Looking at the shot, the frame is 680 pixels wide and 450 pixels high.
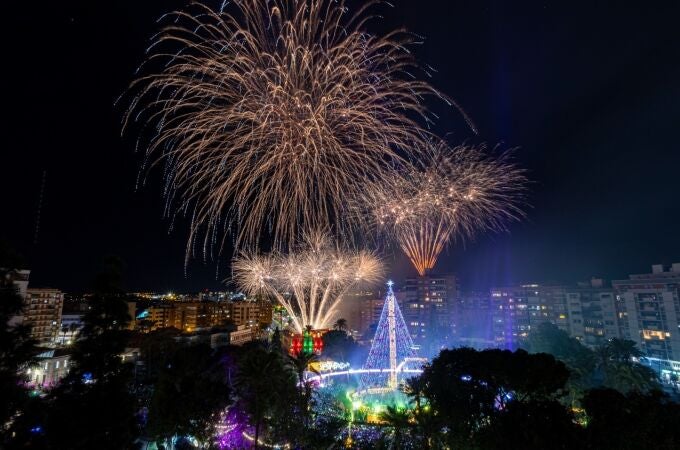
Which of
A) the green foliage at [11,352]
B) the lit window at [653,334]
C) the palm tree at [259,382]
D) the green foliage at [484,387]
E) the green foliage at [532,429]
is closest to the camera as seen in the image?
the green foliage at [11,352]

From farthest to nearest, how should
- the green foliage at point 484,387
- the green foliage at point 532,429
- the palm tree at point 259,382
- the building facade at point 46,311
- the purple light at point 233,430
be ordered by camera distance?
the building facade at point 46,311
the purple light at point 233,430
the palm tree at point 259,382
the green foliage at point 484,387
the green foliage at point 532,429

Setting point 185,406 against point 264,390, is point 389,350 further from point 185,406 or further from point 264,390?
point 185,406

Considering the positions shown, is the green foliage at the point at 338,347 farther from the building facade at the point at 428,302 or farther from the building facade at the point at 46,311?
the building facade at the point at 46,311

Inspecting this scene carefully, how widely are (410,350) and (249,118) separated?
88.2 ft

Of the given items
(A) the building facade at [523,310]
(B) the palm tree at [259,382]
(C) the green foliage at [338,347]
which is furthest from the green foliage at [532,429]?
(A) the building facade at [523,310]

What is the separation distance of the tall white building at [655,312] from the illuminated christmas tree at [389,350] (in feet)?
164

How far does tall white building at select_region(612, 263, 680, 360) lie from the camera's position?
5922 cm

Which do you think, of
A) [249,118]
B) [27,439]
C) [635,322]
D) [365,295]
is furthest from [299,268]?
[365,295]

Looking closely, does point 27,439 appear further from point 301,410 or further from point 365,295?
point 365,295

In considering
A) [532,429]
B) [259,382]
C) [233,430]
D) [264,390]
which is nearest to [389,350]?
[233,430]

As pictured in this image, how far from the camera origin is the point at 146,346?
57.8 metres

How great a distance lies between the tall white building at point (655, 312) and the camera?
5922 cm

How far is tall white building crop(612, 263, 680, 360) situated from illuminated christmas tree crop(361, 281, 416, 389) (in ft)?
164

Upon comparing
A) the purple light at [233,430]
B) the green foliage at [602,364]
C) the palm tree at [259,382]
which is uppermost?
the palm tree at [259,382]
